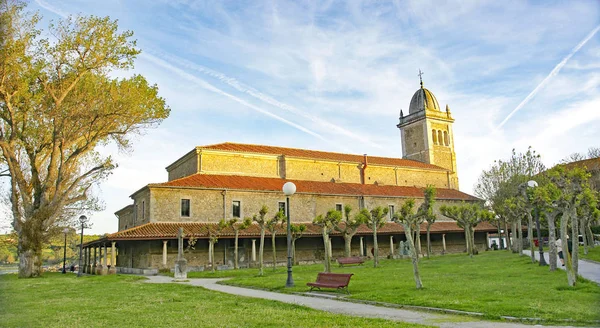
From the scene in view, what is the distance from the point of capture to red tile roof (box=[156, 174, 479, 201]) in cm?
3578

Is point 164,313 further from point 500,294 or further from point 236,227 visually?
point 236,227

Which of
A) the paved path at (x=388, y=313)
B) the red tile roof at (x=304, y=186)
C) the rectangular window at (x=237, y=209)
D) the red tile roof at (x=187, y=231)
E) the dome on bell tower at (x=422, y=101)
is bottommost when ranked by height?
the paved path at (x=388, y=313)

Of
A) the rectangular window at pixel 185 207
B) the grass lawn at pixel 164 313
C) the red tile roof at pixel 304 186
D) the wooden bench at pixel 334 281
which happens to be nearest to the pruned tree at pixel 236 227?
the rectangular window at pixel 185 207

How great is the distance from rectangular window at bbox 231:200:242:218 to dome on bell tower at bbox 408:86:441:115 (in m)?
31.7

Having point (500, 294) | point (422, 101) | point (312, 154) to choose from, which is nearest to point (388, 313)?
point (500, 294)

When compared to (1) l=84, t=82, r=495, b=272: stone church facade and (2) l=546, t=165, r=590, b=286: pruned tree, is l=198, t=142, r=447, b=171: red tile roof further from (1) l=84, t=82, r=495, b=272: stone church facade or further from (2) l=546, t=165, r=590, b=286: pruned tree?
(2) l=546, t=165, r=590, b=286: pruned tree

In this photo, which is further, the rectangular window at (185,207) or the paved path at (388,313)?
the rectangular window at (185,207)

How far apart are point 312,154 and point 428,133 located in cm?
1874

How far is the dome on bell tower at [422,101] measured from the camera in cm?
5897

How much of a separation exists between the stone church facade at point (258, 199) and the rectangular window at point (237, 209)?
80mm

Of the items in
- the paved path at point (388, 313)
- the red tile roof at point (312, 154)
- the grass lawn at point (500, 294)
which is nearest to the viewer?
the paved path at point (388, 313)

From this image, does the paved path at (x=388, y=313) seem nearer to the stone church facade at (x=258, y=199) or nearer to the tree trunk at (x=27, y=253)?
the stone church facade at (x=258, y=199)

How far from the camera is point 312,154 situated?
153 ft

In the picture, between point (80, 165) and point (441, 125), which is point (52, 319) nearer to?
point (80, 165)
